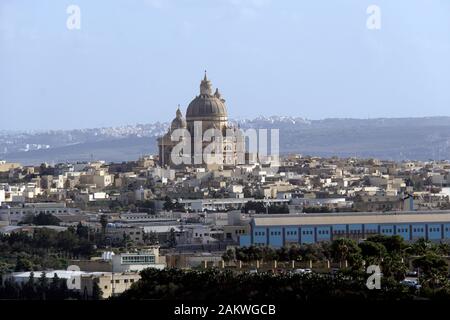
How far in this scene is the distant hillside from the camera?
97625mm

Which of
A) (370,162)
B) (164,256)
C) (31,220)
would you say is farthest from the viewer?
(370,162)

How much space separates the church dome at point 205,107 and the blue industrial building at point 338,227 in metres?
23.3

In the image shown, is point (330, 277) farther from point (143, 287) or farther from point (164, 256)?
point (164, 256)

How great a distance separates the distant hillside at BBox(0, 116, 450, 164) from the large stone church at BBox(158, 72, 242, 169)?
2332 cm

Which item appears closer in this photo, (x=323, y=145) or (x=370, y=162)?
(x=370, y=162)

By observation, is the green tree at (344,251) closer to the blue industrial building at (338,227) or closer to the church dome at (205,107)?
the blue industrial building at (338,227)

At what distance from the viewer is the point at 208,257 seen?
34.7m

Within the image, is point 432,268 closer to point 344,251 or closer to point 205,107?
point 344,251

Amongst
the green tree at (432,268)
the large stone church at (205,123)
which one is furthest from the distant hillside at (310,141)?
the green tree at (432,268)

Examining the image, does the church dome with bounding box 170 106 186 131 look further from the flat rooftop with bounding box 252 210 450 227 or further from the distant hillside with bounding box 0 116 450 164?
the distant hillside with bounding box 0 116 450 164

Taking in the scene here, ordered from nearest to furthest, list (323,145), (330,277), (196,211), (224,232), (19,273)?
(330,277), (19,273), (224,232), (196,211), (323,145)

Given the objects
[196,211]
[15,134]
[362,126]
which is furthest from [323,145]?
[196,211]

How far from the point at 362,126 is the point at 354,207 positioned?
2208 inches

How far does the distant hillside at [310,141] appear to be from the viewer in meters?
97.6
